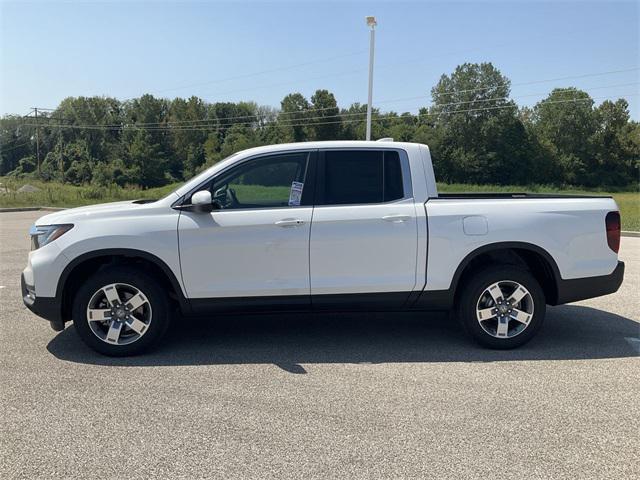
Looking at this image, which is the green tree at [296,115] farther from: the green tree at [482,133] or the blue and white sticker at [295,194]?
the blue and white sticker at [295,194]

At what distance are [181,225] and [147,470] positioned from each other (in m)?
2.17

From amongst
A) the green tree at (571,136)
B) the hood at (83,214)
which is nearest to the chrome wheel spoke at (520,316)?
the hood at (83,214)

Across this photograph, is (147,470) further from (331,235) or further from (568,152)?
(568,152)

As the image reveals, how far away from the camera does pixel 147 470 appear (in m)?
2.79

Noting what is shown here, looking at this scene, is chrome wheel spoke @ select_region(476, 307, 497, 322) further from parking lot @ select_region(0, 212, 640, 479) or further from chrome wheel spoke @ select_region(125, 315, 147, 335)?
chrome wheel spoke @ select_region(125, 315, 147, 335)

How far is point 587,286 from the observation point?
4715mm

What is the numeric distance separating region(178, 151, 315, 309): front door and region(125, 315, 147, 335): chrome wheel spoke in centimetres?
50

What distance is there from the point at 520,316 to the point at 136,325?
3.50m

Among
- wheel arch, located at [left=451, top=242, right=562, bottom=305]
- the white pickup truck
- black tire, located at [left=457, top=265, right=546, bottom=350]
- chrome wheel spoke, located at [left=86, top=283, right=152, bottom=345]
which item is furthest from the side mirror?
black tire, located at [left=457, top=265, right=546, bottom=350]

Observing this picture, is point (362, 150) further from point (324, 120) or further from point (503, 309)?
point (324, 120)

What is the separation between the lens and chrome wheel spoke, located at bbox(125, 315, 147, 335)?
4.49 meters

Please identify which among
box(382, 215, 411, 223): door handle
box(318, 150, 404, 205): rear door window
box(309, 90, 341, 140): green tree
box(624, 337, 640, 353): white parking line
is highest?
box(309, 90, 341, 140): green tree

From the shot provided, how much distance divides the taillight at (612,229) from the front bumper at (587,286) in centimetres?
23

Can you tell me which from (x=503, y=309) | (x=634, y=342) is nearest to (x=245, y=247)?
(x=503, y=309)
